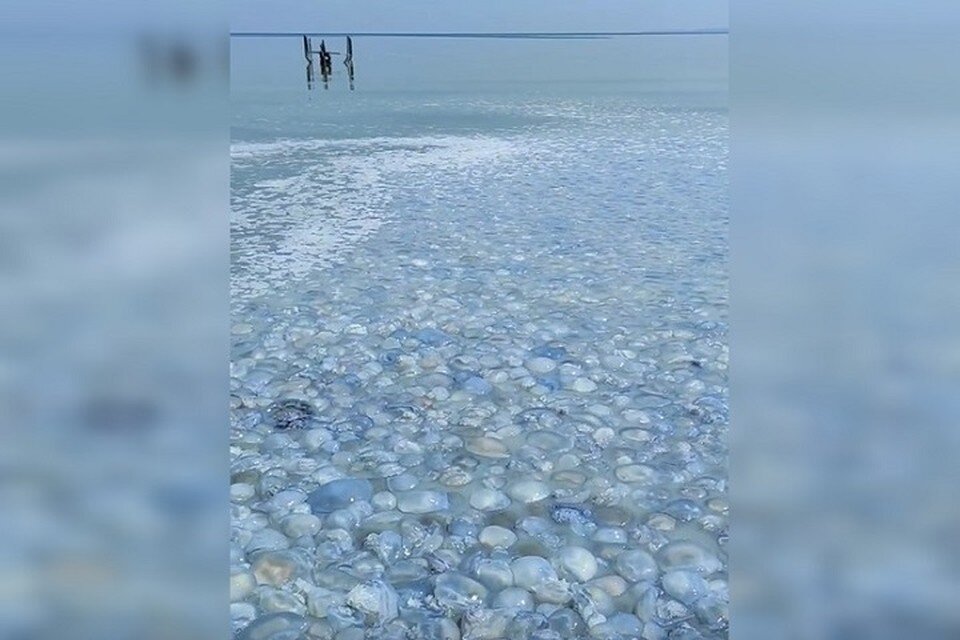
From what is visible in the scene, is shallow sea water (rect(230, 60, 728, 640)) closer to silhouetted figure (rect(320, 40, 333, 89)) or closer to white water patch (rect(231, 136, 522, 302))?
white water patch (rect(231, 136, 522, 302))

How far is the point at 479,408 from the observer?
177 centimetres

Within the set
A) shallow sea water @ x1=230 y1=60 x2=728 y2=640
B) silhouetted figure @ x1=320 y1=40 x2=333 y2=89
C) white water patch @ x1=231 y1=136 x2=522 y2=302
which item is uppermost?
silhouetted figure @ x1=320 y1=40 x2=333 y2=89

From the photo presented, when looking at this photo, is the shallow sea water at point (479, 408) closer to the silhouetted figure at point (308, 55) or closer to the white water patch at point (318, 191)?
the white water patch at point (318, 191)

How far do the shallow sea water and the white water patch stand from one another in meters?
0.02

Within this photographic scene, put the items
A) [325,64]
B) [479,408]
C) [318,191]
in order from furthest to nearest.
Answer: [325,64] < [318,191] < [479,408]

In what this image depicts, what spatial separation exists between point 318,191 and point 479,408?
1966mm

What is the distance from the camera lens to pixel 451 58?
899 centimetres

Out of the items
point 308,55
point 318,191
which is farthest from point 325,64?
point 318,191

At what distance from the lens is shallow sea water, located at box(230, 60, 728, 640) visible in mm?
1220

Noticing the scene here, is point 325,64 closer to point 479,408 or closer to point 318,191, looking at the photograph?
point 318,191

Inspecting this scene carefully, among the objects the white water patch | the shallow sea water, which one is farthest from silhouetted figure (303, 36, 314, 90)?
the shallow sea water

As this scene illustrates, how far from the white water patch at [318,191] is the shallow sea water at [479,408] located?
2 cm
